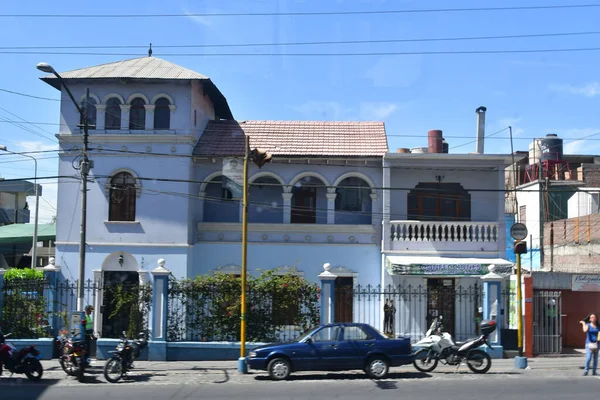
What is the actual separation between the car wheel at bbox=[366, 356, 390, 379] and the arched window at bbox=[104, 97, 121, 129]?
46.1ft

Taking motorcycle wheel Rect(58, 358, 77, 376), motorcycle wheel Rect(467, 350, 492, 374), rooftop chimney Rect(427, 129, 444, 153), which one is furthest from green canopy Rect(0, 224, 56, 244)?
motorcycle wheel Rect(467, 350, 492, 374)

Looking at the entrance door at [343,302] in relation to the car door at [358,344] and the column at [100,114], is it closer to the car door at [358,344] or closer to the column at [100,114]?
the car door at [358,344]

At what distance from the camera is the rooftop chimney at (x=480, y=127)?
2753 cm

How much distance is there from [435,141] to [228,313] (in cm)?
1291

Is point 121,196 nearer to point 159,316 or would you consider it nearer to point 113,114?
point 113,114

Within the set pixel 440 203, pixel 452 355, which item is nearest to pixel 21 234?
pixel 440 203

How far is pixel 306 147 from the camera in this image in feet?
84.1

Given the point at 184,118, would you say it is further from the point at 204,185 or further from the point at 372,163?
the point at 372,163

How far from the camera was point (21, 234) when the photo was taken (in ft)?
154

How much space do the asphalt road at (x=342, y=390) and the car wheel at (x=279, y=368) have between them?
10.8 inches

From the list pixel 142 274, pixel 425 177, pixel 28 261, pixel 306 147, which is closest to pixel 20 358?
pixel 142 274

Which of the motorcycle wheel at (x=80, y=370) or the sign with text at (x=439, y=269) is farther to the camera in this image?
the sign with text at (x=439, y=269)

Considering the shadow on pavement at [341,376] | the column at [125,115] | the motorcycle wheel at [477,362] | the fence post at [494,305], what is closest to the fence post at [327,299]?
the shadow on pavement at [341,376]

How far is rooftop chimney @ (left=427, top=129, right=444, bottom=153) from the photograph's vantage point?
27.9 metres
